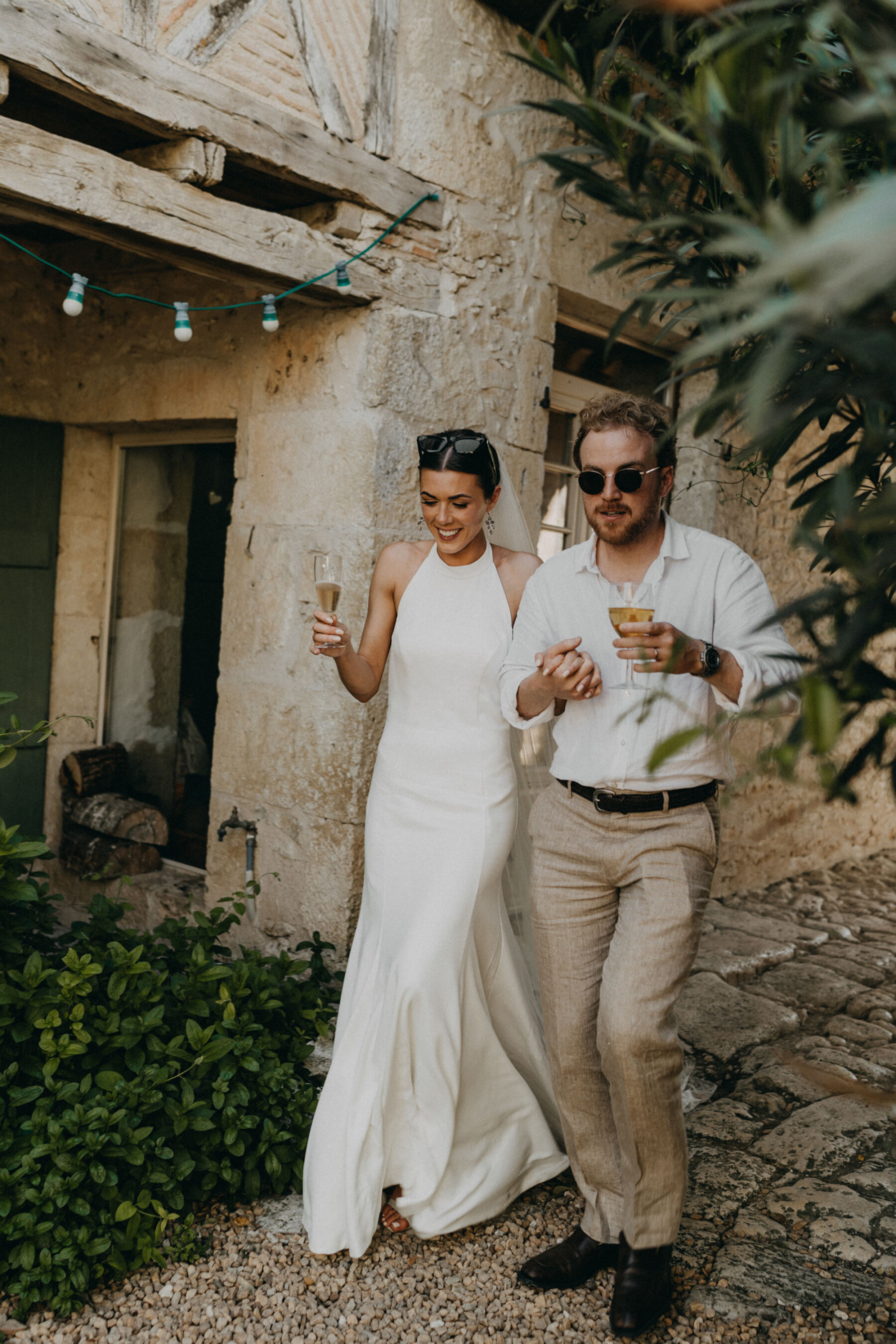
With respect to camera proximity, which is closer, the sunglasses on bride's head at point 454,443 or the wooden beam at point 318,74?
the sunglasses on bride's head at point 454,443

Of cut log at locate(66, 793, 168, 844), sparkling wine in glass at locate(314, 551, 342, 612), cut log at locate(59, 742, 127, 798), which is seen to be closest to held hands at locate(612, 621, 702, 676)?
sparkling wine in glass at locate(314, 551, 342, 612)

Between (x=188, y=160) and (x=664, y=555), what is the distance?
5.88ft

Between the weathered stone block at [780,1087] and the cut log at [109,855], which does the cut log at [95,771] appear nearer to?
the cut log at [109,855]

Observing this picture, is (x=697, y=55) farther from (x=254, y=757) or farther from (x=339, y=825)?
(x=254, y=757)

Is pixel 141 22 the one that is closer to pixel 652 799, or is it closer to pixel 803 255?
pixel 652 799

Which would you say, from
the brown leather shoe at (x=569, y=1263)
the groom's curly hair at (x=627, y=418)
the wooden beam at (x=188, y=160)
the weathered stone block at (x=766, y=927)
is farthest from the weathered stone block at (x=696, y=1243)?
the wooden beam at (x=188, y=160)

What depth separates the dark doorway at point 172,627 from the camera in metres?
4.76

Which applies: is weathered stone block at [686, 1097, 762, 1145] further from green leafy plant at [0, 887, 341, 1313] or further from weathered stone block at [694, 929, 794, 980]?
green leafy plant at [0, 887, 341, 1313]

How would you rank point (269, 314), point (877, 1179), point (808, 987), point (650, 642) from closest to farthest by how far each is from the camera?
point (650, 642) → point (877, 1179) → point (269, 314) → point (808, 987)

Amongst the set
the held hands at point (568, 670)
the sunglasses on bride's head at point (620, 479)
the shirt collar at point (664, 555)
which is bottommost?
the held hands at point (568, 670)

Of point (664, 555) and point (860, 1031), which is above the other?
point (664, 555)

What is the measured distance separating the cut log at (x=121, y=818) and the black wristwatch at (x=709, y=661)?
322 centimetres

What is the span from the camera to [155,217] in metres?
2.93

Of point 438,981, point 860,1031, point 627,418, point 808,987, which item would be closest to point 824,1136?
point 860,1031
